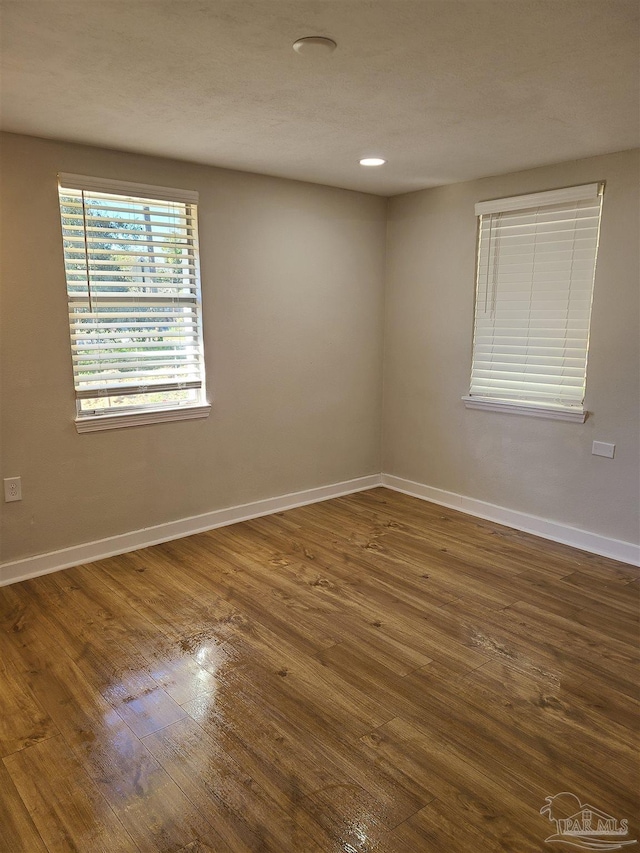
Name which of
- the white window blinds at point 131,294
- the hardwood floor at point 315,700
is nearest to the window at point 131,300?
the white window blinds at point 131,294

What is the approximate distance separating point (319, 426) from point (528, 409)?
161cm

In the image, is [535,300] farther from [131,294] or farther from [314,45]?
[131,294]

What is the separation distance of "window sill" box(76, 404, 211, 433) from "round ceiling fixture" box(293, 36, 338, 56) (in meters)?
2.31

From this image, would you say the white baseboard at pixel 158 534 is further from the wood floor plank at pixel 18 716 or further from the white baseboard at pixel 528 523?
the wood floor plank at pixel 18 716

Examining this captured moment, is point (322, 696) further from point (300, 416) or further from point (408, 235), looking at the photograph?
point (408, 235)

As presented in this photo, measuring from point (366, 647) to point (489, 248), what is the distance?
113 inches

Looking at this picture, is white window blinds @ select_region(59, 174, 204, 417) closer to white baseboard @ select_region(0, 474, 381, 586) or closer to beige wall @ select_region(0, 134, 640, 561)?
beige wall @ select_region(0, 134, 640, 561)

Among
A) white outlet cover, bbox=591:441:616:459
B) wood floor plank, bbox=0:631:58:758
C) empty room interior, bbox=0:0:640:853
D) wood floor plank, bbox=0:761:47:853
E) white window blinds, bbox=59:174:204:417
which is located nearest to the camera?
wood floor plank, bbox=0:761:47:853

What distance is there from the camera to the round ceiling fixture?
1.88 meters

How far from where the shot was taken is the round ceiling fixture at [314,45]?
1879 mm

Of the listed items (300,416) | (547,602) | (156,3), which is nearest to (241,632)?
(547,602)

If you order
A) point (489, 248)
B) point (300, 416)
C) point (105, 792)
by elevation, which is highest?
point (489, 248)

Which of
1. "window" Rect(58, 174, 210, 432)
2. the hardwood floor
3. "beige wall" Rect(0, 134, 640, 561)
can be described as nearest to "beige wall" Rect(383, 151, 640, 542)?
"beige wall" Rect(0, 134, 640, 561)

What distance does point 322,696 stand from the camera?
229cm
